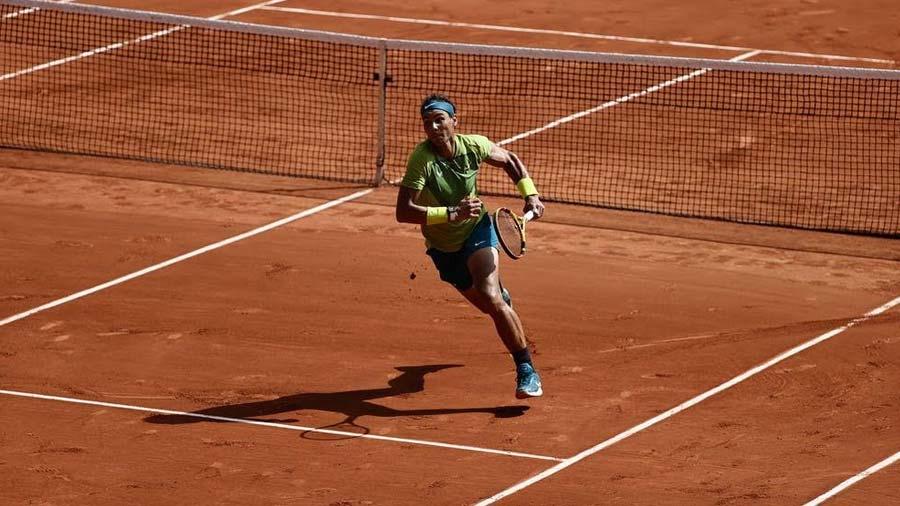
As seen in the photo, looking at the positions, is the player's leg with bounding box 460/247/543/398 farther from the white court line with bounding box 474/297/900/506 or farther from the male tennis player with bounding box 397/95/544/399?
the white court line with bounding box 474/297/900/506

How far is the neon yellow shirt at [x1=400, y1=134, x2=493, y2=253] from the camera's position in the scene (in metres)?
12.5

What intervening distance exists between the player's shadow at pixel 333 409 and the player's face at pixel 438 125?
1.97 metres

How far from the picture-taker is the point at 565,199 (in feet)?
61.3

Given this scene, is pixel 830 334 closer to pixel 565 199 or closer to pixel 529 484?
pixel 529 484

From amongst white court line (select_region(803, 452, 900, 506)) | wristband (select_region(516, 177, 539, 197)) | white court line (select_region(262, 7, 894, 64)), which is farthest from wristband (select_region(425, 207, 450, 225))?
white court line (select_region(262, 7, 894, 64))

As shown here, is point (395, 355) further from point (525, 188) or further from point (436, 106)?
point (436, 106)

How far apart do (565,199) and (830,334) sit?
5150 millimetres

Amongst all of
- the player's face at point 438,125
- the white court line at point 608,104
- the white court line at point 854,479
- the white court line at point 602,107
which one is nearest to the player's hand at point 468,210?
the player's face at point 438,125

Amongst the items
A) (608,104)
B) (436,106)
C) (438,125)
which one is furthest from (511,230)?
(608,104)

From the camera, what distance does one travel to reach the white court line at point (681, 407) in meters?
11.2

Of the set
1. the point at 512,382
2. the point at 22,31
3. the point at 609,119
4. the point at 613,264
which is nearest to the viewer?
the point at 512,382

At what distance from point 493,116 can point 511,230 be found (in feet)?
30.0

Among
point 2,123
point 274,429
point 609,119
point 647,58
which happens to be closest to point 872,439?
point 274,429

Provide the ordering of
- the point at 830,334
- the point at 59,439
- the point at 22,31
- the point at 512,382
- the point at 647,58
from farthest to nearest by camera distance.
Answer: the point at 22,31
the point at 647,58
the point at 830,334
the point at 512,382
the point at 59,439
